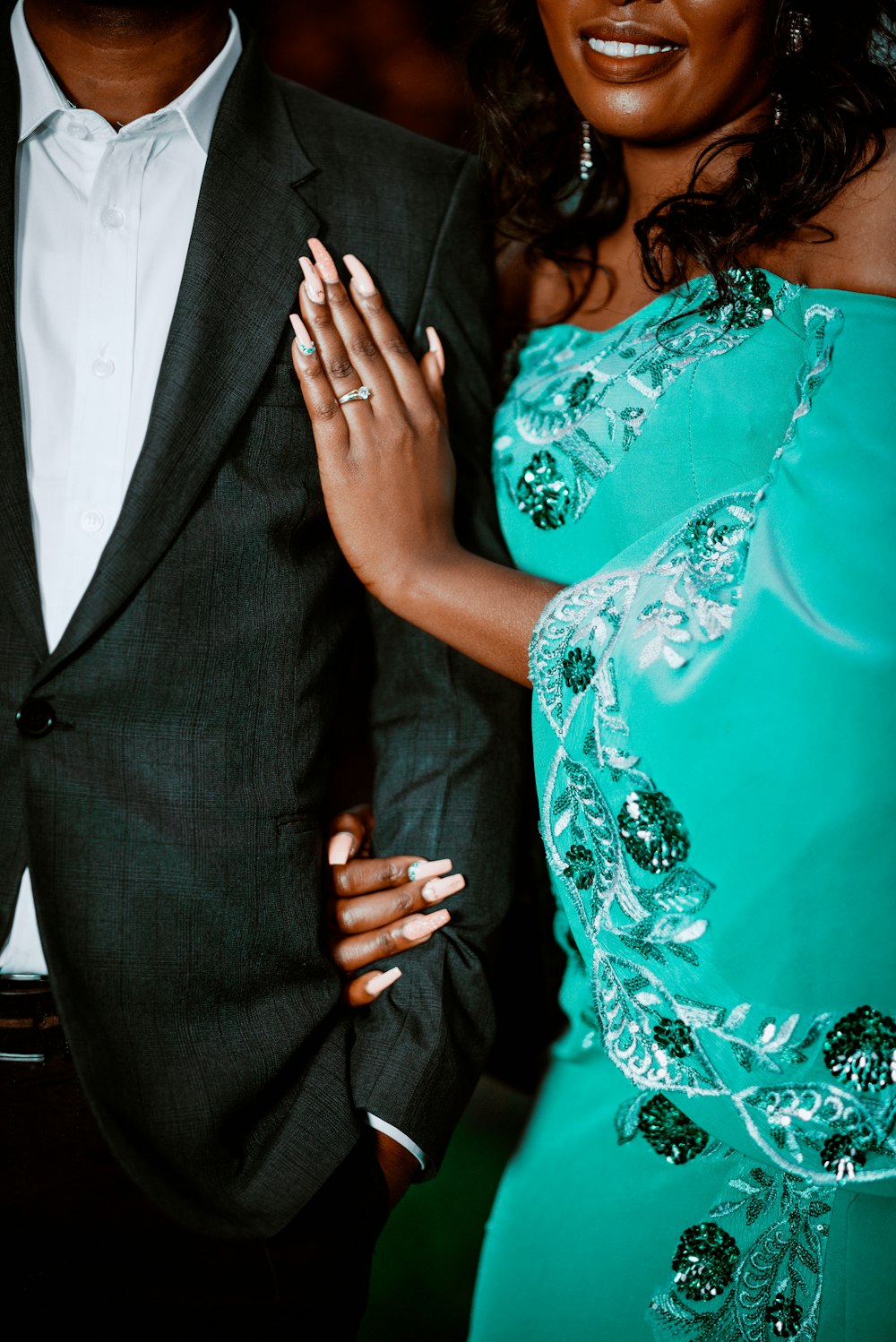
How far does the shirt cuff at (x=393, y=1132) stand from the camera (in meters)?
1.42

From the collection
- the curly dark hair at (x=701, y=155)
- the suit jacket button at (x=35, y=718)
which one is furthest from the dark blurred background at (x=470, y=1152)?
the suit jacket button at (x=35, y=718)

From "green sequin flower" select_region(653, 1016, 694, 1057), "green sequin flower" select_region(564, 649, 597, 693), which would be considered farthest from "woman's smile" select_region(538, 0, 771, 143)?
"green sequin flower" select_region(653, 1016, 694, 1057)

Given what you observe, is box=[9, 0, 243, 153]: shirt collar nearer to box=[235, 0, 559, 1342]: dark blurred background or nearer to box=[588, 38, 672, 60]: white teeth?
box=[235, 0, 559, 1342]: dark blurred background

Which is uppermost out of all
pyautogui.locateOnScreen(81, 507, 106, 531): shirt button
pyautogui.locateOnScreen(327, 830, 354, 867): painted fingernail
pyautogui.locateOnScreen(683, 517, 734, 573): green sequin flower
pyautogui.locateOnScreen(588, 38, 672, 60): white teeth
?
pyautogui.locateOnScreen(588, 38, 672, 60): white teeth

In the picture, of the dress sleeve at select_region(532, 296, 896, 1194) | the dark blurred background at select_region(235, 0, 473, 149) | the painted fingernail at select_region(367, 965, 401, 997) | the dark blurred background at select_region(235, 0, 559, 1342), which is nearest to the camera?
the dress sleeve at select_region(532, 296, 896, 1194)

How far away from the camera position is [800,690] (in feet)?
3.75

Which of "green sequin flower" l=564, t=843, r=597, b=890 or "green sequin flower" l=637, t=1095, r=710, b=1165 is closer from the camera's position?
"green sequin flower" l=564, t=843, r=597, b=890

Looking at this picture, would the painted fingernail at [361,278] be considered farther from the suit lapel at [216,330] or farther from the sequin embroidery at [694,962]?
the sequin embroidery at [694,962]

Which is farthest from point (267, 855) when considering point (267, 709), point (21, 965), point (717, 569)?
point (717, 569)

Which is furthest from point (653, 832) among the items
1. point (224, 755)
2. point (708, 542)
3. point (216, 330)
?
point (216, 330)

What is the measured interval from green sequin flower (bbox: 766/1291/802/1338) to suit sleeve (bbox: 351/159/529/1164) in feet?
1.34

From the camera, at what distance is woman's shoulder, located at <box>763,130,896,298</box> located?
1.26 m

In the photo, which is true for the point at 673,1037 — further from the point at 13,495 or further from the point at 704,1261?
the point at 13,495

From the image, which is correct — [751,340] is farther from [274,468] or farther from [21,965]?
[21,965]
